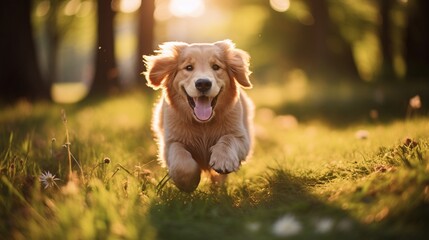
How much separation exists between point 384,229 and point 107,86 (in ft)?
32.7

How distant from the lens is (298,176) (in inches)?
164

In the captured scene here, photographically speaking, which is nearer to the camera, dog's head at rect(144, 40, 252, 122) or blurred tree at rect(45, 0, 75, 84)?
dog's head at rect(144, 40, 252, 122)

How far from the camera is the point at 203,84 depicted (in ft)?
12.9

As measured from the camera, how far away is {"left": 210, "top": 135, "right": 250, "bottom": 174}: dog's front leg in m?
3.80

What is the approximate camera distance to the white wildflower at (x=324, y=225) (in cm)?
266

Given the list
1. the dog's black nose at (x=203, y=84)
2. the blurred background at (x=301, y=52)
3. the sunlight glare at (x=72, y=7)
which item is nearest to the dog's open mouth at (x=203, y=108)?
the dog's black nose at (x=203, y=84)

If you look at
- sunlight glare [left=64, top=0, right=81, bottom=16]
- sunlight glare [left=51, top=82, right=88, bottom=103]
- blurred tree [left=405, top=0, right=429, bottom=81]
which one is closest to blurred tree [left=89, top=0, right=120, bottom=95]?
sunlight glare [left=51, top=82, right=88, bottom=103]

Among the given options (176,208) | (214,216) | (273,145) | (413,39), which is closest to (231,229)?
(214,216)

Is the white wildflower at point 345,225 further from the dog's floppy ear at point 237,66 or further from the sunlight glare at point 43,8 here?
the sunlight glare at point 43,8

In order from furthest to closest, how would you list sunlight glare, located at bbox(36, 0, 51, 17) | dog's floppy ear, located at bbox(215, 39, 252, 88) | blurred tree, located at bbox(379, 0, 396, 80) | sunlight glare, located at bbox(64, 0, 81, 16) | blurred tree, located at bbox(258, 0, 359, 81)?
sunlight glare, located at bbox(36, 0, 51, 17) → sunlight glare, located at bbox(64, 0, 81, 16) → blurred tree, located at bbox(379, 0, 396, 80) → blurred tree, located at bbox(258, 0, 359, 81) → dog's floppy ear, located at bbox(215, 39, 252, 88)

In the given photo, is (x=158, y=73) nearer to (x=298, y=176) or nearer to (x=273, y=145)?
(x=298, y=176)

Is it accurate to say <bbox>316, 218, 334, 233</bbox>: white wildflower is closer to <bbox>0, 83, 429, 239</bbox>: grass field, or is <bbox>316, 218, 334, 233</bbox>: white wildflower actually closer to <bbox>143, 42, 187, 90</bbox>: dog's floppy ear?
<bbox>0, 83, 429, 239</bbox>: grass field

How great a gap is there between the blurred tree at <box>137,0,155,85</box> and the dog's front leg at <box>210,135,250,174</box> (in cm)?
734

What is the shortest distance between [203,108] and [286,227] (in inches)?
64.4
